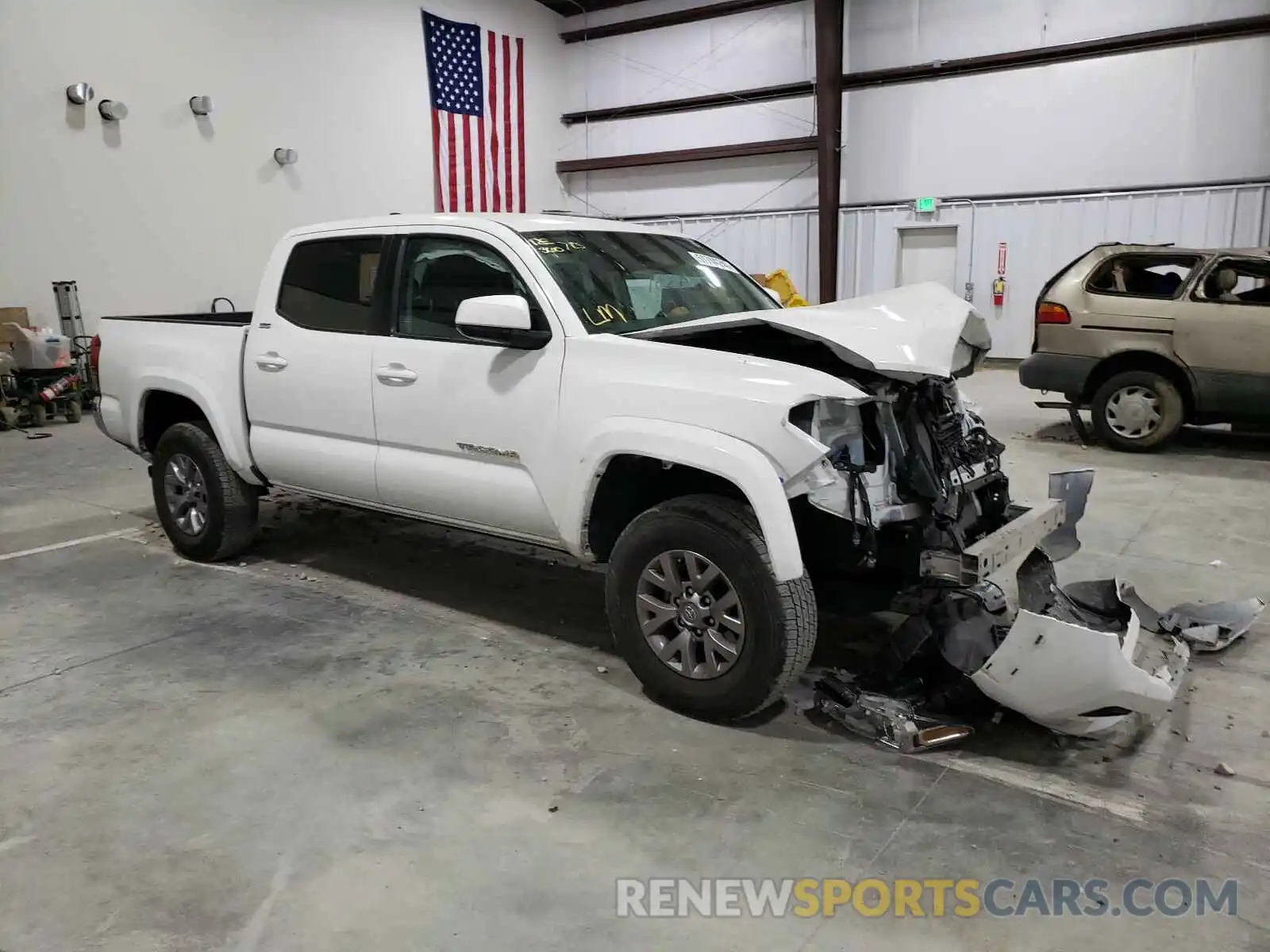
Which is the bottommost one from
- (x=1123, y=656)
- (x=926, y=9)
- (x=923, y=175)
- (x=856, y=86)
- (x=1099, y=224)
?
(x=1123, y=656)

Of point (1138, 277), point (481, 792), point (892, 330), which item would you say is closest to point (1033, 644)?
point (892, 330)

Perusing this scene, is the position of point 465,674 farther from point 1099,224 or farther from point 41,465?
point 1099,224

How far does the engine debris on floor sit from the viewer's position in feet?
9.26

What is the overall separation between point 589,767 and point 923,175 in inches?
584

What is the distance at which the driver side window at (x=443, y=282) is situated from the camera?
13.0 feet

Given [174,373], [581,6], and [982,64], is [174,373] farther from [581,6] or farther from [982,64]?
[581,6]

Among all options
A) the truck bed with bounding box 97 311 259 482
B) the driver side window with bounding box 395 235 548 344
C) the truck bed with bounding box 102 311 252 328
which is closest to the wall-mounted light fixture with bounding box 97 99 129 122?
the truck bed with bounding box 102 311 252 328

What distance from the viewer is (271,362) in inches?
183

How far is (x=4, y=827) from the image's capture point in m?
2.79

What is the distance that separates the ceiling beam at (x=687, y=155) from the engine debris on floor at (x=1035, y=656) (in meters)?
14.0

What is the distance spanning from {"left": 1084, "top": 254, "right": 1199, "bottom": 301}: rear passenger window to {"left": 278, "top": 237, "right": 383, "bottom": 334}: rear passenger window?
6.48 metres

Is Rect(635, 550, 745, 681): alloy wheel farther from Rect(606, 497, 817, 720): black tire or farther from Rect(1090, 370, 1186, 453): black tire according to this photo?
Rect(1090, 370, 1186, 453): black tire

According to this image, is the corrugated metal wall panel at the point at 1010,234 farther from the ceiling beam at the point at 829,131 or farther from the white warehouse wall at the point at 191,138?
the white warehouse wall at the point at 191,138

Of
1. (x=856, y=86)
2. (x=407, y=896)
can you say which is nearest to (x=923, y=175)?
(x=856, y=86)
